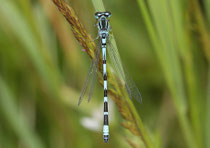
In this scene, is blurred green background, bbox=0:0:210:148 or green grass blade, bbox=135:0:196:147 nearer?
green grass blade, bbox=135:0:196:147

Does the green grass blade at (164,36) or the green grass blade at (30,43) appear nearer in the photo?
the green grass blade at (164,36)

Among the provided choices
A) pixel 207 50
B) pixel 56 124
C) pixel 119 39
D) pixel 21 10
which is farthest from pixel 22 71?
pixel 207 50

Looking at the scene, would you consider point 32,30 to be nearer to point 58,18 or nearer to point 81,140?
point 58,18

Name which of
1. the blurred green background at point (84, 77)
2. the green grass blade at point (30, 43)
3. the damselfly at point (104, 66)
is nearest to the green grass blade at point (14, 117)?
the blurred green background at point (84, 77)

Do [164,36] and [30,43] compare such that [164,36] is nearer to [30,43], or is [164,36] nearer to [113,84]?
[113,84]

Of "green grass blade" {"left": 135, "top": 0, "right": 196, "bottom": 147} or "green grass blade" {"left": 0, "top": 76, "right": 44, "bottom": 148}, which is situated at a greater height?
"green grass blade" {"left": 135, "top": 0, "right": 196, "bottom": 147}

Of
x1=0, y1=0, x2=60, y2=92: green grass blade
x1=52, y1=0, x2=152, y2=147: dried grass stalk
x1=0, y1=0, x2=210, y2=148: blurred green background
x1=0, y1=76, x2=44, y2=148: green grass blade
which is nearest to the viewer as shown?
x1=52, y1=0, x2=152, y2=147: dried grass stalk

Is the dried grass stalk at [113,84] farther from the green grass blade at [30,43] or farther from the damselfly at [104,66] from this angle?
the green grass blade at [30,43]

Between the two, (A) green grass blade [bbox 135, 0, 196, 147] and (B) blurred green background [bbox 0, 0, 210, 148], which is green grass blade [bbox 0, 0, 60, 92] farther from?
(A) green grass blade [bbox 135, 0, 196, 147]

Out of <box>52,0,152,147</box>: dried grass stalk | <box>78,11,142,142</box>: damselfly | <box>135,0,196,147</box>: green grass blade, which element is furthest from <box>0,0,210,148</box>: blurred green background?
<box>52,0,152,147</box>: dried grass stalk
